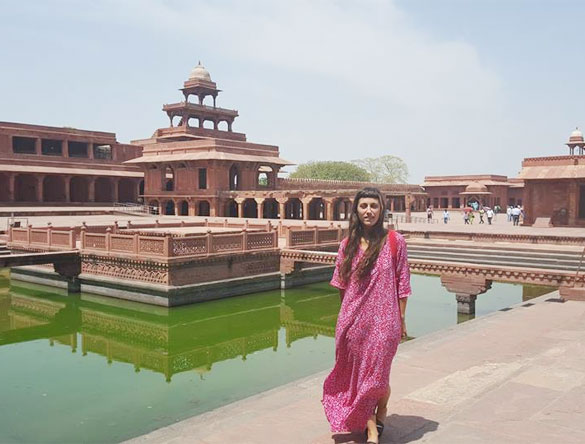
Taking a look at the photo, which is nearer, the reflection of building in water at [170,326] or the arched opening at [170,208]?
the reflection of building in water at [170,326]

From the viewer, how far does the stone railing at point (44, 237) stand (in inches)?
702

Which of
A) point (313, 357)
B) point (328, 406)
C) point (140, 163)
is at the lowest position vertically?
point (313, 357)

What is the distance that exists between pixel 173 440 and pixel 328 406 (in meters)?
1.25

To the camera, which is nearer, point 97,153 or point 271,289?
point 271,289

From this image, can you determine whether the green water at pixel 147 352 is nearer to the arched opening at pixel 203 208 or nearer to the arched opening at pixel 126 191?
the arched opening at pixel 203 208

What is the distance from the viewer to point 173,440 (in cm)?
432

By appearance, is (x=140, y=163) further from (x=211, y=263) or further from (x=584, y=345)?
(x=584, y=345)

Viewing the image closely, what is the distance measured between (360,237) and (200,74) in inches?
1968

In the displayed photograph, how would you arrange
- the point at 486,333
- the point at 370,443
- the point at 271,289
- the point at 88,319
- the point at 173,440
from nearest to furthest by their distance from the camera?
the point at 370,443 < the point at 173,440 < the point at 486,333 < the point at 88,319 < the point at 271,289

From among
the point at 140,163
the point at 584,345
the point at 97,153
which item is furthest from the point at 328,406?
the point at 97,153

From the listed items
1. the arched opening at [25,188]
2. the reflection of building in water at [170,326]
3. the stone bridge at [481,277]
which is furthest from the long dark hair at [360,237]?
the arched opening at [25,188]

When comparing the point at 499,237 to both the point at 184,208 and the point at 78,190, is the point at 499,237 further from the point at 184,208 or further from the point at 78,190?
the point at 78,190

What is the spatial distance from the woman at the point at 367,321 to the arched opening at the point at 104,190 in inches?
1747

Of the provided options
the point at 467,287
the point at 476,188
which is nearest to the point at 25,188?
the point at 467,287
